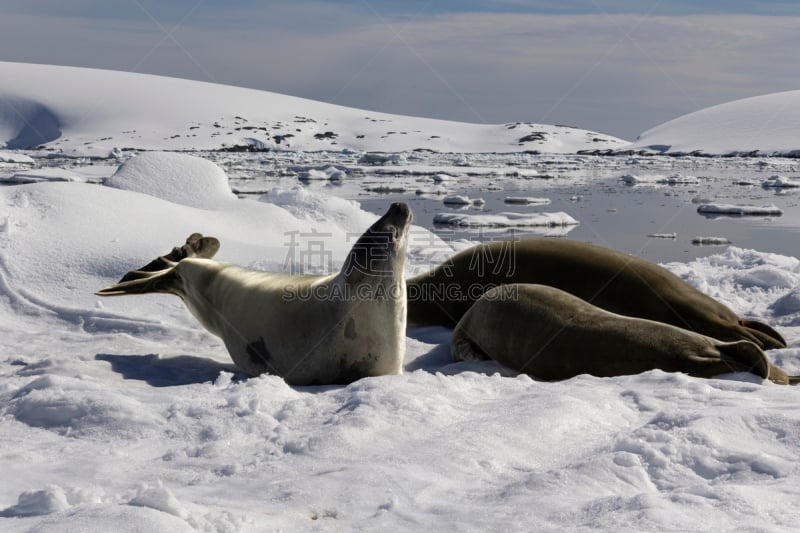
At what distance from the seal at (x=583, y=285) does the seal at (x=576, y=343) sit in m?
0.58

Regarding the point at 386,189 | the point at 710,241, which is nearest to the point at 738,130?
the point at 386,189

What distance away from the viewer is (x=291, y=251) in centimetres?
646

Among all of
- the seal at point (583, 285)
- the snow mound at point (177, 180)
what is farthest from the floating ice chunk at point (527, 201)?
the seal at point (583, 285)

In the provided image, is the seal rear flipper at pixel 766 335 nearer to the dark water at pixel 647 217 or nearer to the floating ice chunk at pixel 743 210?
the dark water at pixel 647 217

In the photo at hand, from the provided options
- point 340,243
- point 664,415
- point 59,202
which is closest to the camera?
point 664,415

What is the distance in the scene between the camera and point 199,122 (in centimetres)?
7312

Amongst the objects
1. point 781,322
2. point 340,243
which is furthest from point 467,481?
point 340,243

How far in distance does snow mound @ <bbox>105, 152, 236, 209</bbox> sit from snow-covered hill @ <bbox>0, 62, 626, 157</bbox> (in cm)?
5649

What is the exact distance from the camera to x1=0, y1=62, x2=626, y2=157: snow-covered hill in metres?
69.6

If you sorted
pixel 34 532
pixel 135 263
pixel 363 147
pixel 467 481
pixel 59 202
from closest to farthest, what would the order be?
pixel 34 532
pixel 467 481
pixel 135 263
pixel 59 202
pixel 363 147

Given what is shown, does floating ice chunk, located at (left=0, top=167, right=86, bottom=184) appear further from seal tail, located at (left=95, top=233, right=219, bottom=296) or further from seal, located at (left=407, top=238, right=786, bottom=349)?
seal, located at (left=407, top=238, right=786, bottom=349)

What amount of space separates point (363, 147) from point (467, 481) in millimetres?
72599

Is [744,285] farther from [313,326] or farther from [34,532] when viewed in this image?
[34,532]

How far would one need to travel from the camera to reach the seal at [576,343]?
3.55 meters
